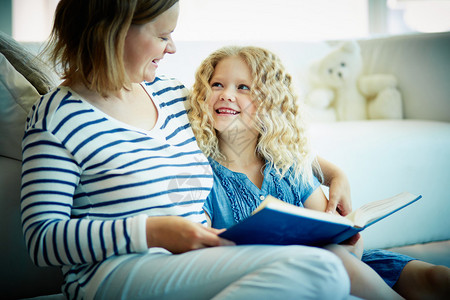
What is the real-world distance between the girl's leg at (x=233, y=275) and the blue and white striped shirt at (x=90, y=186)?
38mm

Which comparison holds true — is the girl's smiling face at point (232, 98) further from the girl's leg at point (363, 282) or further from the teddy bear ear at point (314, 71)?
the teddy bear ear at point (314, 71)

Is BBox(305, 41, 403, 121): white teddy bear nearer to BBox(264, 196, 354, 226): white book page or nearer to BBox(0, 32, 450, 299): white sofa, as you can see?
BBox(0, 32, 450, 299): white sofa

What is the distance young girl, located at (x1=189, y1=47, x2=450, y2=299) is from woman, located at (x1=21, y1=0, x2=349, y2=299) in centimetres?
16

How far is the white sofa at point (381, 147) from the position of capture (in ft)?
3.08

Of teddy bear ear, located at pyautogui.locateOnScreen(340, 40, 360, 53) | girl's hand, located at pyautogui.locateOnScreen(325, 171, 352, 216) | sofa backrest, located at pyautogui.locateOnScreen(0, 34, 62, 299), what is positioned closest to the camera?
sofa backrest, located at pyautogui.locateOnScreen(0, 34, 62, 299)

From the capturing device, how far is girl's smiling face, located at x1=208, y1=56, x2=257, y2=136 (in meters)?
1.10

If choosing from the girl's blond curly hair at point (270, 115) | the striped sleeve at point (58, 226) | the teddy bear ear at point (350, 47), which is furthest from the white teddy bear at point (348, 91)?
the striped sleeve at point (58, 226)

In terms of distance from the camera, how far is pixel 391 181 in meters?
1.60

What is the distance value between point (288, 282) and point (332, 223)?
14 cm

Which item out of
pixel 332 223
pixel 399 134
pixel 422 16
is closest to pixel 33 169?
pixel 332 223

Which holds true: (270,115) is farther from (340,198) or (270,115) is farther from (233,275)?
(233,275)

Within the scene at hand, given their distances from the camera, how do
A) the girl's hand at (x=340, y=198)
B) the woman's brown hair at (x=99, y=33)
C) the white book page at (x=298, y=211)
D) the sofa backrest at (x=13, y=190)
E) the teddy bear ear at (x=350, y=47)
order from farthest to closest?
the teddy bear ear at (x=350, y=47), the girl's hand at (x=340, y=198), the sofa backrest at (x=13, y=190), the woman's brown hair at (x=99, y=33), the white book page at (x=298, y=211)

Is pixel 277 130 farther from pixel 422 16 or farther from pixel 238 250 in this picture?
pixel 422 16

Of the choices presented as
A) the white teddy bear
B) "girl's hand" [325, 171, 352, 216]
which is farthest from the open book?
the white teddy bear
